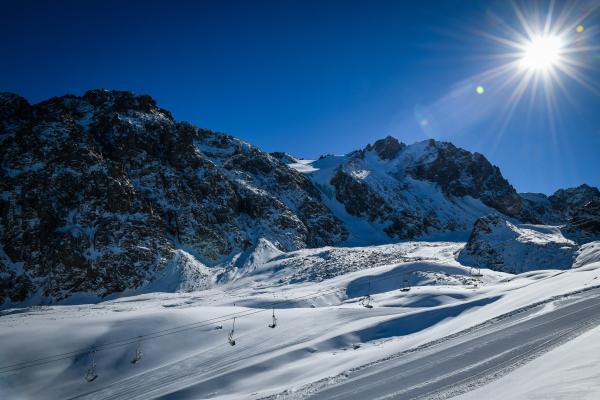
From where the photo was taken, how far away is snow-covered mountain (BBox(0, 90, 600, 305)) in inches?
1727

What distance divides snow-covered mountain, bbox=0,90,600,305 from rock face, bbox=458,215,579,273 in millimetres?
12227

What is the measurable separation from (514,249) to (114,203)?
198ft

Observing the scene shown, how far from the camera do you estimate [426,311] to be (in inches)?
778

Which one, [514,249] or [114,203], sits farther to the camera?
[514,249]

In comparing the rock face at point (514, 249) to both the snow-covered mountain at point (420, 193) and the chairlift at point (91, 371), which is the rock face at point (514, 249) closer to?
the snow-covered mountain at point (420, 193)

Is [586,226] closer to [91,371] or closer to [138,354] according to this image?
[138,354]

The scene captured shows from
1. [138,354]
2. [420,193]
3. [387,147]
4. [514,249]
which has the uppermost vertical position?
[387,147]

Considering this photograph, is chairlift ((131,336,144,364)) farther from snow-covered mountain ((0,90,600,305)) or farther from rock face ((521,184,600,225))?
rock face ((521,184,600,225))

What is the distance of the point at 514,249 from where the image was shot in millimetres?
52094

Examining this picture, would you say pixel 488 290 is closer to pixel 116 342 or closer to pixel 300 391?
pixel 300 391

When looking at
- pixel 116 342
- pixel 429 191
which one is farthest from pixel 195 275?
pixel 429 191

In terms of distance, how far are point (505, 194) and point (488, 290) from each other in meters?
120

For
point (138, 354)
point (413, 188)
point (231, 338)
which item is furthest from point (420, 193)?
point (138, 354)

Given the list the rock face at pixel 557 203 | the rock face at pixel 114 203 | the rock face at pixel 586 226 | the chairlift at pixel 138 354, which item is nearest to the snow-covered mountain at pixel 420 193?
the rock face at pixel 557 203
